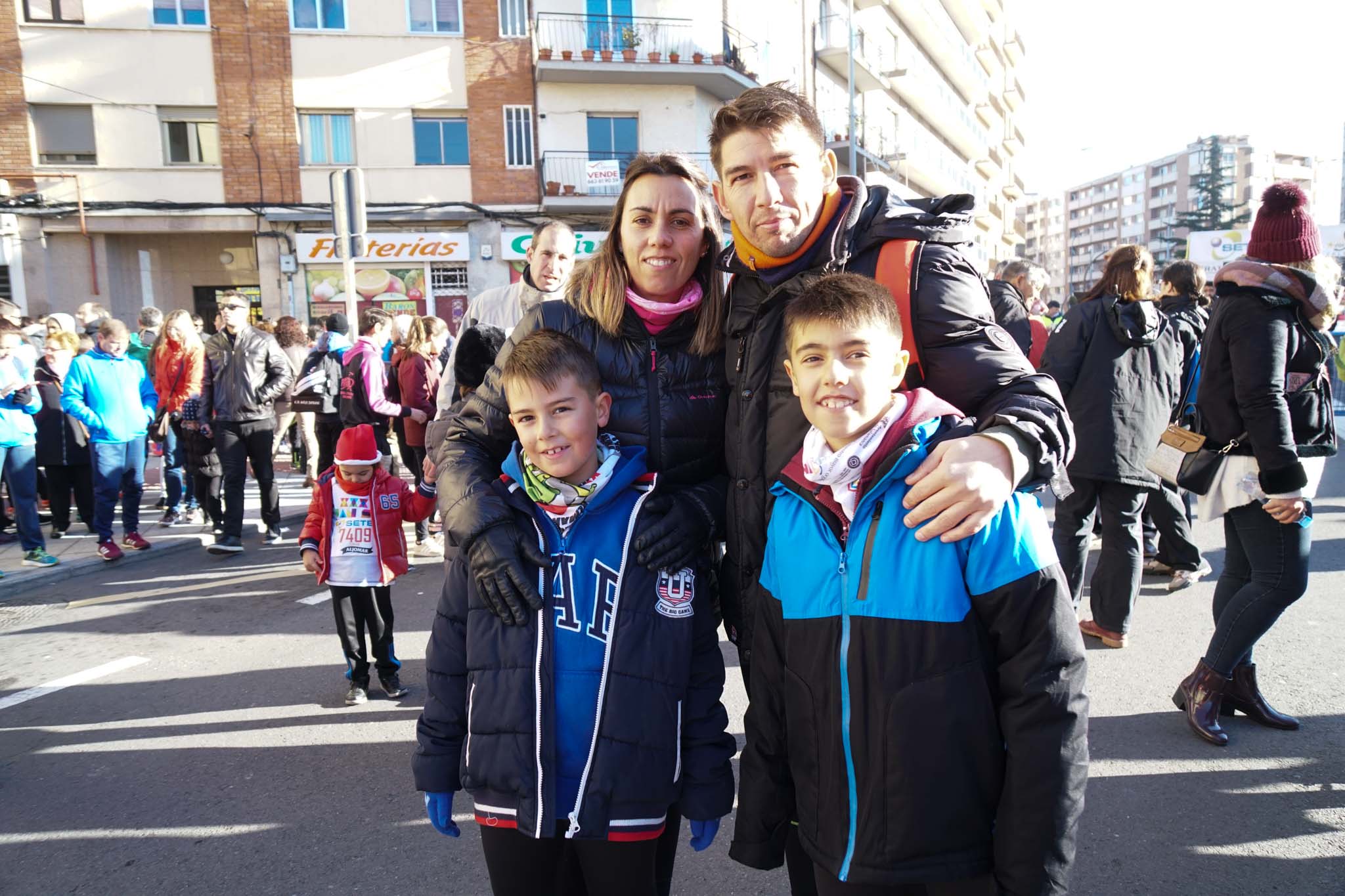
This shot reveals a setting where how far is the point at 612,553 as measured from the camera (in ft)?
6.29

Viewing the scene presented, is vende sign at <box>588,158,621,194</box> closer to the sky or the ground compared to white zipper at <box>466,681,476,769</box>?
closer to the sky

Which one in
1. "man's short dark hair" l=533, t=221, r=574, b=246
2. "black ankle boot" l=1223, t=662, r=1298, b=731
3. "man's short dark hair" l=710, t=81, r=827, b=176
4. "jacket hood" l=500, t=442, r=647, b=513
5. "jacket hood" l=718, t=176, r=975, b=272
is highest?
"man's short dark hair" l=533, t=221, r=574, b=246

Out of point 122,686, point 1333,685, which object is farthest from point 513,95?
point 1333,685

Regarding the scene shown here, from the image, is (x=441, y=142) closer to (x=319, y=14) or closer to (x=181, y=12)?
(x=319, y=14)

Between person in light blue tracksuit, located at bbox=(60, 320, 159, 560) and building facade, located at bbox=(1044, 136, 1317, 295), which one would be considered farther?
building facade, located at bbox=(1044, 136, 1317, 295)

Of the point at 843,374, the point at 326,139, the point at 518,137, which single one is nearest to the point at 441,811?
the point at 843,374

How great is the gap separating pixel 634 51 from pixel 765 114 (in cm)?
2078

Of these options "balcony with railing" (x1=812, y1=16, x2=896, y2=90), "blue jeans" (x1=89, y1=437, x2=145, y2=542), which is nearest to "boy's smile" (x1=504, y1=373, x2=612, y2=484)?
"blue jeans" (x1=89, y1=437, x2=145, y2=542)

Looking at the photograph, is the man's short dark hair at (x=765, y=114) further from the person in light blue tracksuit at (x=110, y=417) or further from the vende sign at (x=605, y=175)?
the vende sign at (x=605, y=175)

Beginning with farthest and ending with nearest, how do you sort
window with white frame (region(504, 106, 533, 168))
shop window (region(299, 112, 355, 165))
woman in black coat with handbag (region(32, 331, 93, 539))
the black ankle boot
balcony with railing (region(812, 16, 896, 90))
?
balcony with railing (region(812, 16, 896, 90)) → window with white frame (region(504, 106, 533, 168)) → shop window (region(299, 112, 355, 165)) → woman in black coat with handbag (region(32, 331, 93, 539)) → the black ankle boot

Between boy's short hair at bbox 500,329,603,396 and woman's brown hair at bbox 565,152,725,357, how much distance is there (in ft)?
0.47

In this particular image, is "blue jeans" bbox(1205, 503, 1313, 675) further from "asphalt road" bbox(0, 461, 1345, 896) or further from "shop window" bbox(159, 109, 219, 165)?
"shop window" bbox(159, 109, 219, 165)

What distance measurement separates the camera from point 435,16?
19781mm

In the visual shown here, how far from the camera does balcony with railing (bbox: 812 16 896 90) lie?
27.5 metres
